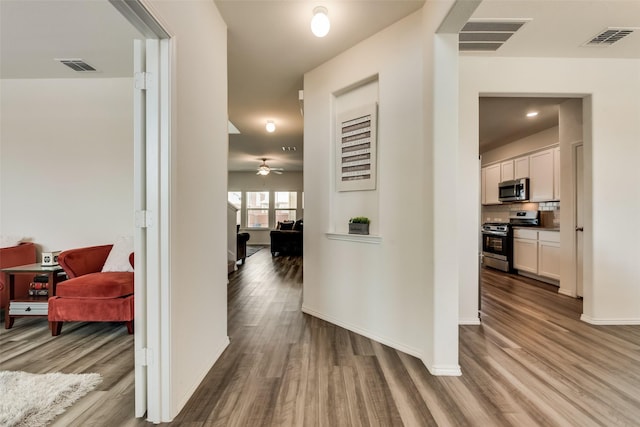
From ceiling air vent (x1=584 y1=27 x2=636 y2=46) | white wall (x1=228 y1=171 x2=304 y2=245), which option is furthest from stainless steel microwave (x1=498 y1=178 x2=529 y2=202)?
white wall (x1=228 y1=171 x2=304 y2=245)

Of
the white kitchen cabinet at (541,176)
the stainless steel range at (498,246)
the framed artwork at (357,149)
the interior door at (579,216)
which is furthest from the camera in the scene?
the stainless steel range at (498,246)

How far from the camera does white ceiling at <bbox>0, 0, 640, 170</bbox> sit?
87.3 inches

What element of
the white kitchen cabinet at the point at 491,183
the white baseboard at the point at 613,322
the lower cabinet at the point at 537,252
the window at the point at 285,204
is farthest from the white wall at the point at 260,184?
the white baseboard at the point at 613,322

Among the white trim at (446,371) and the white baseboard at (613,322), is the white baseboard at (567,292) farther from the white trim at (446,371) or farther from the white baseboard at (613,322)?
the white trim at (446,371)

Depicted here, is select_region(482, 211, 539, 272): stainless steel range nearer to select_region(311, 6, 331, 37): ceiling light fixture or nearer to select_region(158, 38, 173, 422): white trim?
select_region(311, 6, 331, 37): ceiling light fixture

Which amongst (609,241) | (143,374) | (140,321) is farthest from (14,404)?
(609,241)

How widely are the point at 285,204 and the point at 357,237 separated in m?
8.24

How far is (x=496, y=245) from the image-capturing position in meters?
5.73

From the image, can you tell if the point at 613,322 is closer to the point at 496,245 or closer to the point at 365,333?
the point at 365,333

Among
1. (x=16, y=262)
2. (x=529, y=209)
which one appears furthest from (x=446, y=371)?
(x=529, y=209)

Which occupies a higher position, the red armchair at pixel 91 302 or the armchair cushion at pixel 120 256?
the armchair cushion at pixel 120 256

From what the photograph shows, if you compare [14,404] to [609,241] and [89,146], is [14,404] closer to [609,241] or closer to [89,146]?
[89,146]

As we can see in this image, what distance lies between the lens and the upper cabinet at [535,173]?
4785 mm

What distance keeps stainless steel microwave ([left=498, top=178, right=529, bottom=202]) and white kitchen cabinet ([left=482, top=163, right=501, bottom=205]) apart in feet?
0.99
